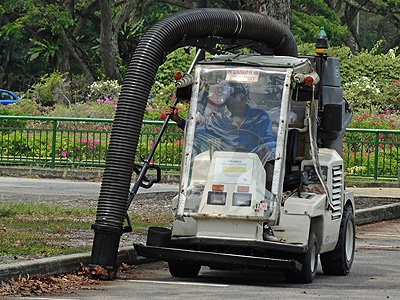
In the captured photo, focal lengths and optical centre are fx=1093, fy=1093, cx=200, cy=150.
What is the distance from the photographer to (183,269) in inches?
432

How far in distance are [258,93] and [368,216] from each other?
797cm

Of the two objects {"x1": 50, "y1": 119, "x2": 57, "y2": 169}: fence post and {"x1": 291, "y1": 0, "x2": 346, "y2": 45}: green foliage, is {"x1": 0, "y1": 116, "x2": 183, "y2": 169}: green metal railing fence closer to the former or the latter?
{"x1": 50, "y1": 119, "x2": 57, "y2": 169}: fence post

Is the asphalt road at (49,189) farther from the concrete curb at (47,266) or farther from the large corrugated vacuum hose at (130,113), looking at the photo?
the concrete curb at (47,266)

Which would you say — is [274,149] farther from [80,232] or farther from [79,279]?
[80,232]

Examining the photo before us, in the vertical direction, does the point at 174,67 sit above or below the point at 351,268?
above

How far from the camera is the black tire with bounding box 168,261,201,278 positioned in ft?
35.8

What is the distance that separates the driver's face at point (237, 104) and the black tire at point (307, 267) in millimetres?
1389

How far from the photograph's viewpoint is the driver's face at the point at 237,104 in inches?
424

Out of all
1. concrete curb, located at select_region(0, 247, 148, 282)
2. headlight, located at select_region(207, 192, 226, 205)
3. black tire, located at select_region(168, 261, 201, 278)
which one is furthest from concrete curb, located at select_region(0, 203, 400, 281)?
headlight, located at select_region(207, 192, 226, 205)

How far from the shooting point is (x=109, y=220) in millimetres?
10719

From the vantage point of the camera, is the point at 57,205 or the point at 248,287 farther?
the point at 57,205

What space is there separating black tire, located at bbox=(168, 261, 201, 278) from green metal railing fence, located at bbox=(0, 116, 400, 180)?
13.1 m

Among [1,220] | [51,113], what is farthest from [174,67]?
[1,220]

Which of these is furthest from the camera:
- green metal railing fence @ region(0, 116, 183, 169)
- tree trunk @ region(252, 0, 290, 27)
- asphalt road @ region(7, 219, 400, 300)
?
green metal railing fence @ region(0, 116, 183, 169)
